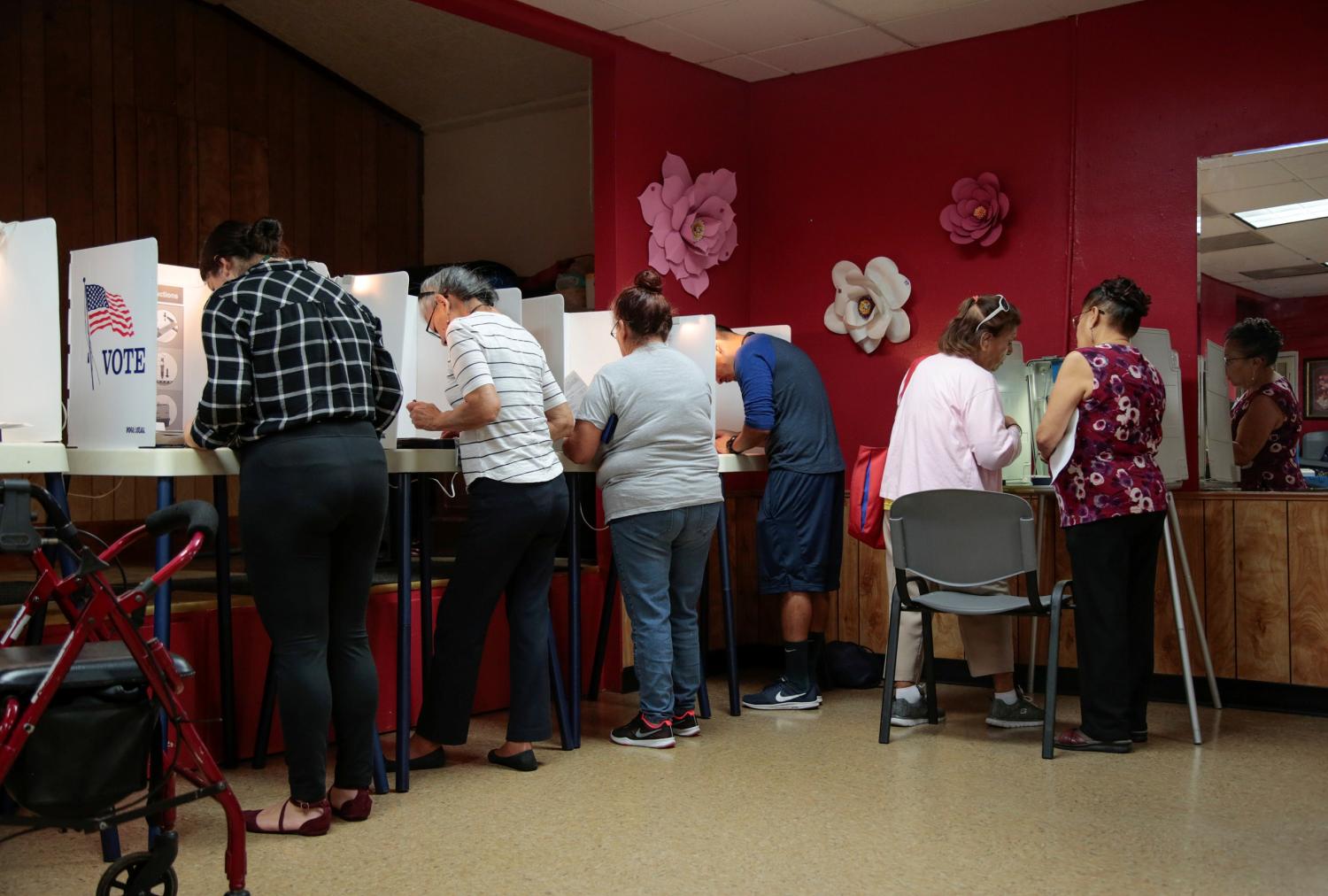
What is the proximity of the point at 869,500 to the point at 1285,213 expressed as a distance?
1.71 meters

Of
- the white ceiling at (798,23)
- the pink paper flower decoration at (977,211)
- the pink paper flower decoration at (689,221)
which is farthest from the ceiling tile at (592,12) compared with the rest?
the pink paper flower decoration at (977,211)

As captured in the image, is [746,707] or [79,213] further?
[79,213]

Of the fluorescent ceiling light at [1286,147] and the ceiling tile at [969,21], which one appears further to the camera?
the ceiling tile at [969,21]

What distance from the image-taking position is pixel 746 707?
169 inches

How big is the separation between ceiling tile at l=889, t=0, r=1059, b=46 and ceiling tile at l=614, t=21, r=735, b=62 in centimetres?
70

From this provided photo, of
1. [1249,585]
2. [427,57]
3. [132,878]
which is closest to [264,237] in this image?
[132,878]

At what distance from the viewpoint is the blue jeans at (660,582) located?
3.60m

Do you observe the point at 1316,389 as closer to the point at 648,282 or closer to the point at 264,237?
the point at 648,282

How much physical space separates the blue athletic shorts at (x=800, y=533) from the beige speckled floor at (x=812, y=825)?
582 millimetres

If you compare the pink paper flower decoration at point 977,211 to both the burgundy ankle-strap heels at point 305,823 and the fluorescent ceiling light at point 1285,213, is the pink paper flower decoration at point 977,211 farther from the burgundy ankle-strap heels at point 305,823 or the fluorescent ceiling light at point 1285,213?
the burgundy ankle-strap heels at point 305,823

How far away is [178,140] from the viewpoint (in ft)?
18.5

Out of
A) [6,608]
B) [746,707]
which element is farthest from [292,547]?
[746,707]

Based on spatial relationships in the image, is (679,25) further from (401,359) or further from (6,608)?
(6,608)

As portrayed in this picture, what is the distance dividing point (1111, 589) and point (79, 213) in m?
4.29
